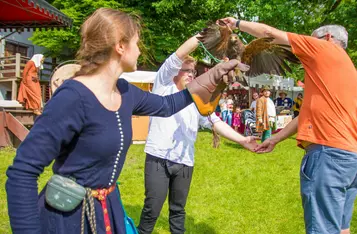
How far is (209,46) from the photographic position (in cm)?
350

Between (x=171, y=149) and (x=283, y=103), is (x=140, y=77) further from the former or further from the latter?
(x=283, y=103)

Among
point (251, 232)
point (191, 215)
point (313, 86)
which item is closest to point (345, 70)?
point (313, 86)

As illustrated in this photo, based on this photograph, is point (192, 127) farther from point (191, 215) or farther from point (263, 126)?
point (263, 126)

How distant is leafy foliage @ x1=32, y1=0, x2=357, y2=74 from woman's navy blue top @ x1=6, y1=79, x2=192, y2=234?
13.0 metres

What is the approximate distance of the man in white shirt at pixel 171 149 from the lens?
3092 millimetres

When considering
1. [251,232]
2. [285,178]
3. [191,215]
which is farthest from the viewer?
[285,178]

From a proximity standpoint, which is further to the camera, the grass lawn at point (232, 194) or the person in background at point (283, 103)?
the person in background at point (283, 103)

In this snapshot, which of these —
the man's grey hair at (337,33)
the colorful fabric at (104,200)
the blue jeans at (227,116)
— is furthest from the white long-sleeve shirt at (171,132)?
the blue jeans at (227,116)

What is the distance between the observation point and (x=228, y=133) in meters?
3.28

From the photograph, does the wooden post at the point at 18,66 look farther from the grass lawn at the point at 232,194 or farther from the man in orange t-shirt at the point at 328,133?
the man in orange t-shirt at the point at 328,133

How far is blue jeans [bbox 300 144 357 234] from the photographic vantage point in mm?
2385

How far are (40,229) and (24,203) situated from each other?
144 millimetres

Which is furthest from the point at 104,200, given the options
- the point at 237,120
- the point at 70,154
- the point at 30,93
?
the point at 237,120

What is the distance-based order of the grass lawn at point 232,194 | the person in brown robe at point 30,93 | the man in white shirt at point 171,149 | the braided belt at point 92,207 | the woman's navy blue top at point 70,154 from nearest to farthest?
the woman's navy blue top at point 70,154
the braided belt at point 92,207
the man in white shirt at point 171,149
the grass lawn at point 232,194
the person in brown robe at point 30,93
